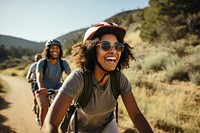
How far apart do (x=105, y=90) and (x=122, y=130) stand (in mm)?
3693

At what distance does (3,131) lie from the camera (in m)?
7.36

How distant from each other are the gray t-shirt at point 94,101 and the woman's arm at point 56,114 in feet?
0.21

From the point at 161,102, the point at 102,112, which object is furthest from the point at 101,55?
the point at 161,102

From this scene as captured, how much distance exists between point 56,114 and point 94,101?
0.49 m

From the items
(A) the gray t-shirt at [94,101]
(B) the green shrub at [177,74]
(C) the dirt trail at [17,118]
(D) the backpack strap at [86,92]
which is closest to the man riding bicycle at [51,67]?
(C) the dirt trail at [17,118]

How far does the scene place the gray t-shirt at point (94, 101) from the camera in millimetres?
2516

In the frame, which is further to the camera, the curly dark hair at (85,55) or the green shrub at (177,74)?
the green shrub at (177,74)

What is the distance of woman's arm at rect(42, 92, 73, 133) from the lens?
91.7 inches

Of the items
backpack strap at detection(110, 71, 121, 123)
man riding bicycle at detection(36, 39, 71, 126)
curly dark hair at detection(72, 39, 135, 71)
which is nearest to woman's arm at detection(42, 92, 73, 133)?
curly dark hair at detection(72, 39, 135, 71)

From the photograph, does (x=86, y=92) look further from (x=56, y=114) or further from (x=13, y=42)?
(x=13, y=42)

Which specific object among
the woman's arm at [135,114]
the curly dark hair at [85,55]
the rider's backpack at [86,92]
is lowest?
the woman's arm at [135,114]

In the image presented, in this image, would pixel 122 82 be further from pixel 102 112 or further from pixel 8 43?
pixel 8 43

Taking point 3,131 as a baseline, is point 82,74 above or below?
above

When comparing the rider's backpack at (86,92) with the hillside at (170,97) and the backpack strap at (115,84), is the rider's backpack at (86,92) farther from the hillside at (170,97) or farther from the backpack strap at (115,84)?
the hillside at (170,97)
